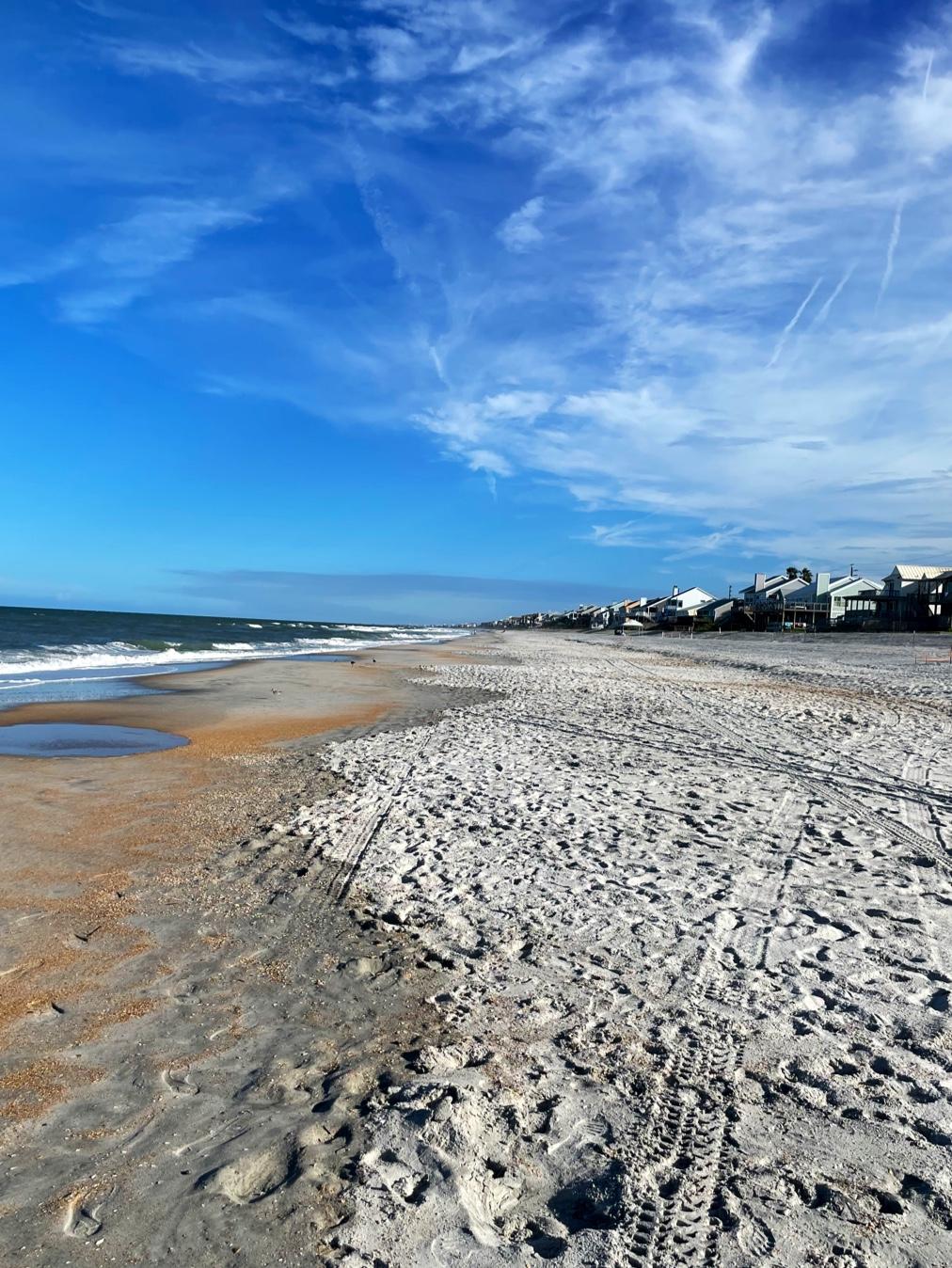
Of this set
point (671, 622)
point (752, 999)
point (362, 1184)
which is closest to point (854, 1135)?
point (752, 999)

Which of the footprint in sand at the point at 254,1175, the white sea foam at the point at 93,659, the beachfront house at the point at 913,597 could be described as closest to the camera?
the footprint in sand at the point at 254,1175

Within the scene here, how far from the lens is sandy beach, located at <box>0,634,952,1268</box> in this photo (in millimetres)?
2838

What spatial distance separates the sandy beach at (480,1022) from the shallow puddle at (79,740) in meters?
A: 2.69

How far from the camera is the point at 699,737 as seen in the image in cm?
1259

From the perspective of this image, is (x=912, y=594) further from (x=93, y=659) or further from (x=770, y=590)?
(x=93, y=659)

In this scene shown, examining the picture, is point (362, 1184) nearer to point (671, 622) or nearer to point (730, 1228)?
point (730, 1228)

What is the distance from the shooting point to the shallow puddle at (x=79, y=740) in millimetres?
11898

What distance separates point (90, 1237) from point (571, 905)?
11.5 feet

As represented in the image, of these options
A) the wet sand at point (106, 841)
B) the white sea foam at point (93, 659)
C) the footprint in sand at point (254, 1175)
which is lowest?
the footprint in sand at point (254, 1175)

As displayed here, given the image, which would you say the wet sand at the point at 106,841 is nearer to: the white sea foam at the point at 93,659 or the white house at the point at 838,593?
the white sea foam at the point at 93,659

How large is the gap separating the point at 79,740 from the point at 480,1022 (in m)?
11.0

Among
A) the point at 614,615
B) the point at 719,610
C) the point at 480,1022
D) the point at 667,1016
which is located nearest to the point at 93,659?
the point at 480,1022

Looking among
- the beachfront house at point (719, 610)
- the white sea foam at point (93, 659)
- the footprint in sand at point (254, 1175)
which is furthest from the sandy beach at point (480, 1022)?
the beachfront house at point (719, 610)

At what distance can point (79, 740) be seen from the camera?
42.7ft
